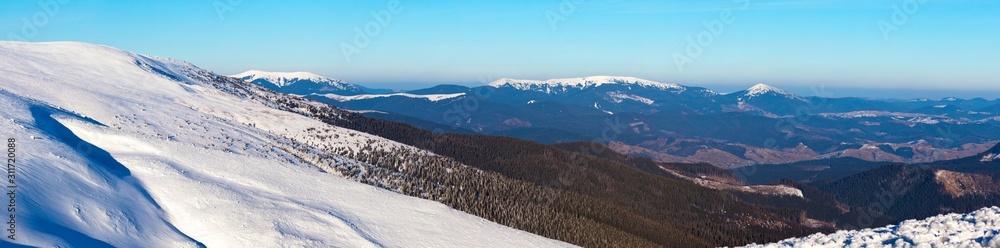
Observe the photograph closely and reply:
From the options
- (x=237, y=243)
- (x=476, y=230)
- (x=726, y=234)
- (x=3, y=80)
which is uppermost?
(x=3, y=80)

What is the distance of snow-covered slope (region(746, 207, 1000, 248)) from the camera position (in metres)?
40.1

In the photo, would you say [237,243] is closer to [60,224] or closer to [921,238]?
[60,224]

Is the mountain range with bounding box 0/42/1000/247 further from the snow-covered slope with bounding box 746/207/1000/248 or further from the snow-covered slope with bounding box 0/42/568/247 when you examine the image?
the snow-covered slope with bounding box 746/207/1000/248

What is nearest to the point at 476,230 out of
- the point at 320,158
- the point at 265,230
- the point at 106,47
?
the point at 265,230

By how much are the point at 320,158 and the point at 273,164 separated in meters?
18.8

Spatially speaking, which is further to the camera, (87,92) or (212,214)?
(87,92)

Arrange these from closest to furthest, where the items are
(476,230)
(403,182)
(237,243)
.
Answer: (237,243) → (476,230) → (403,182)

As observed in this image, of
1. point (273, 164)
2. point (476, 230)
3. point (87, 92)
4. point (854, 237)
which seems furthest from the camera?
point (87, 92)

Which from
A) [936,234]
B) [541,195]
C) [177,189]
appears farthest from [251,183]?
[541,195]

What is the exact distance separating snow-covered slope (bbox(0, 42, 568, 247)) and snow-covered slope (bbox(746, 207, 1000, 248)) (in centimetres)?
3855

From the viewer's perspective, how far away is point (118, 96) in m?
123

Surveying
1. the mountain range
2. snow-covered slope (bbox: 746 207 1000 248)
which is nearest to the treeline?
the mountain range

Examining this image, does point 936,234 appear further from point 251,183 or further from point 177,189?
point 251,183

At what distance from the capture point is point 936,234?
42.8 meters
